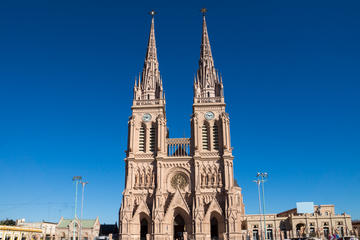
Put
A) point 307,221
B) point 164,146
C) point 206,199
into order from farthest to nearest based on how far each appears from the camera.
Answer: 1. point 307,221
2. point 164,146
3. point 206,199

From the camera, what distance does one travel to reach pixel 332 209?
263 feet

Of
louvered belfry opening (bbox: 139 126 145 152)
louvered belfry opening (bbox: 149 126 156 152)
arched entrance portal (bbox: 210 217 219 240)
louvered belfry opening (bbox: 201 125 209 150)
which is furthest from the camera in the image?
louvered belfry opening (bbox: 139 126 145 152)

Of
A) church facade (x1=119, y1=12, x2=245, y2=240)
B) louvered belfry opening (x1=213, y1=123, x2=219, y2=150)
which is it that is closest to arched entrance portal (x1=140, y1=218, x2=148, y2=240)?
church facade (x1=119, y1=12, x2=245, y2=240)

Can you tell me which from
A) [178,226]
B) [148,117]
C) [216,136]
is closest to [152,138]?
[148,117]

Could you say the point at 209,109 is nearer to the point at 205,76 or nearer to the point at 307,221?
the point at 205,76

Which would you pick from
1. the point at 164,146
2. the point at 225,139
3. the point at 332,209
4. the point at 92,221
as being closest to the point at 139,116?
the point at 164,146

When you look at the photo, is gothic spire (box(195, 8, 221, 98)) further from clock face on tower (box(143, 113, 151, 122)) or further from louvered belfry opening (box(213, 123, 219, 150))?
clock face on tower (box(143, 113, 151, 122))

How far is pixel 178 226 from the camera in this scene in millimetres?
65250

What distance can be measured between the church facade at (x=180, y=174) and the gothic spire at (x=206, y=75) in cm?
22

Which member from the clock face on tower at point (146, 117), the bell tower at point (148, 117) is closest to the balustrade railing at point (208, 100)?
the bell tower at point (148, 117)

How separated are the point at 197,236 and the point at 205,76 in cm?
3514

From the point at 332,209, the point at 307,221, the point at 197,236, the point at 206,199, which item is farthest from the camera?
the point at 332,209

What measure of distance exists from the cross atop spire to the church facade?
24cm

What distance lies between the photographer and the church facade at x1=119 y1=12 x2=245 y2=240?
198 ft
